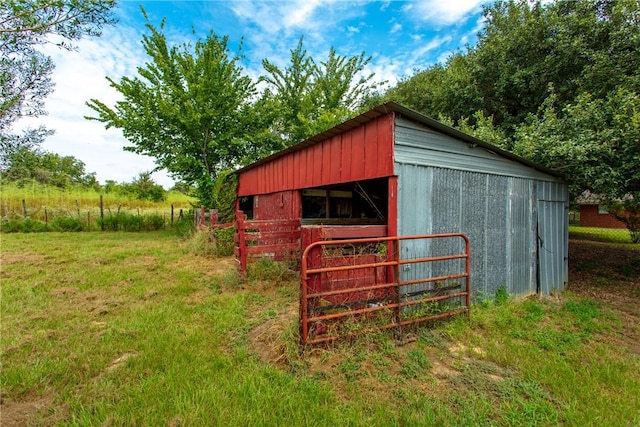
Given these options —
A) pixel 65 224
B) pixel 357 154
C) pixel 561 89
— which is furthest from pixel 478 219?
pixel 65 224

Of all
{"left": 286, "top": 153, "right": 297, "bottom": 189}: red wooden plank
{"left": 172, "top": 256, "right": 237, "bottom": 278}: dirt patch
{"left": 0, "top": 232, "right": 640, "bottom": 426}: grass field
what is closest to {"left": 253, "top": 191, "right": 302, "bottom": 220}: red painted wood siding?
{"left": 286, "top": 153, "right": 297, "bottom": 189}: red wooden plank

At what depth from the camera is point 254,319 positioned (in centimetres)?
381

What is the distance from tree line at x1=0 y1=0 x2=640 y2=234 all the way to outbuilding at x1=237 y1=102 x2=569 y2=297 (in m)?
1.19

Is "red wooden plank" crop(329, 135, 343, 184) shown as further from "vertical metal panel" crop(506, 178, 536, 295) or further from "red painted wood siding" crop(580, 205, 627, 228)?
"red painted wood siding" crop(580, 205, 627, 228)

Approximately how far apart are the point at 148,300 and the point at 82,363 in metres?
1.87

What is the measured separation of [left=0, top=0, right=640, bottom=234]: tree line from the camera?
18.5 ft

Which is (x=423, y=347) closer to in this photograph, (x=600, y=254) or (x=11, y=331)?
(x=11, y=331)

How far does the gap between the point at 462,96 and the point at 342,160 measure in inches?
320

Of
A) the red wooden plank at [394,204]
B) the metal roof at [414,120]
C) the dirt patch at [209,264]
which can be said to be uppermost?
the metal roof at [414,120]

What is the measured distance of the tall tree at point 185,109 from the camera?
12578 millimetres

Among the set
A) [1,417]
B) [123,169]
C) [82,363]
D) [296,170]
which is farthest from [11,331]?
[123,169]

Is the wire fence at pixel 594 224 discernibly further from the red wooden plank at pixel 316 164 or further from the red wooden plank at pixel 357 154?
the red wooden plank at pixel 357 154

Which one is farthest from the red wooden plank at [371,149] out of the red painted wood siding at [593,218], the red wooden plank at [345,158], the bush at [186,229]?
the red painted wood siding at [593,218]

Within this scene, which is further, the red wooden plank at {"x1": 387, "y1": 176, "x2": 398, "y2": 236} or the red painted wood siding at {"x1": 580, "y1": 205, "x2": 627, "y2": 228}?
the red painted wood siding at {"x1": 580, "y1": 205, "x2": 627, "y2": 228}
